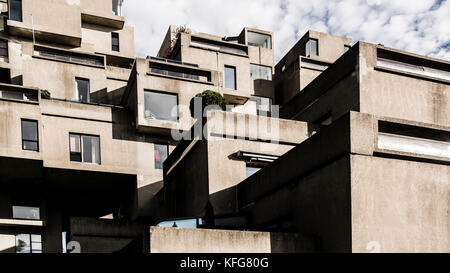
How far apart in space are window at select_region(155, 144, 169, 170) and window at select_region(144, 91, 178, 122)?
6.62ft

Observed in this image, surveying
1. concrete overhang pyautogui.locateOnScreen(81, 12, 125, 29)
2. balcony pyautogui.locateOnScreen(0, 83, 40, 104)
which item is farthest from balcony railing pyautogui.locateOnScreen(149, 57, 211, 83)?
concrete overhang pyautogui.locateOnScreen(81, 12, 125, 29)

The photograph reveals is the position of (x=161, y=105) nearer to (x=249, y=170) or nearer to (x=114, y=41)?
(x=249, y=170)

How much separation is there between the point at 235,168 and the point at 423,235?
30.7 ft

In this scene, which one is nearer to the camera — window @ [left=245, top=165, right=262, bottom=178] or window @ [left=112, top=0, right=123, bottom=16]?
window @ [left=245, top=165, right=262, bottom=178]

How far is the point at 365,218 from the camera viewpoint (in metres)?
16.2

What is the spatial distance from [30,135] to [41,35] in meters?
11.6

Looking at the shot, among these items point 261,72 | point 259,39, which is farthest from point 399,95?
point 259,39

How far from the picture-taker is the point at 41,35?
37062mm

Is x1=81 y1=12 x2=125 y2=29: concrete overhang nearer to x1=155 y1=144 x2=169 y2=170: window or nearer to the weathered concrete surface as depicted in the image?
x1=155 y1=144 x2=169 y2=170: window

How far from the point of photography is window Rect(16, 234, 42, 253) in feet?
103

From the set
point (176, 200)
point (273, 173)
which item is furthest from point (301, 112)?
point (273, 173)

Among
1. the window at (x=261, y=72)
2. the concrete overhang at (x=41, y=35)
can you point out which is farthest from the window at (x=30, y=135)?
the window at (x=261, y=72)

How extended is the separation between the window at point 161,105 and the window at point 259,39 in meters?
16.0

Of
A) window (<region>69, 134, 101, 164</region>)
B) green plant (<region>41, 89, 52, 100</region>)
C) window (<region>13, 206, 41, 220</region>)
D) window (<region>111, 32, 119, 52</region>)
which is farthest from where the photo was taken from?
window (<region>111, 32, 119, 52</region>)
